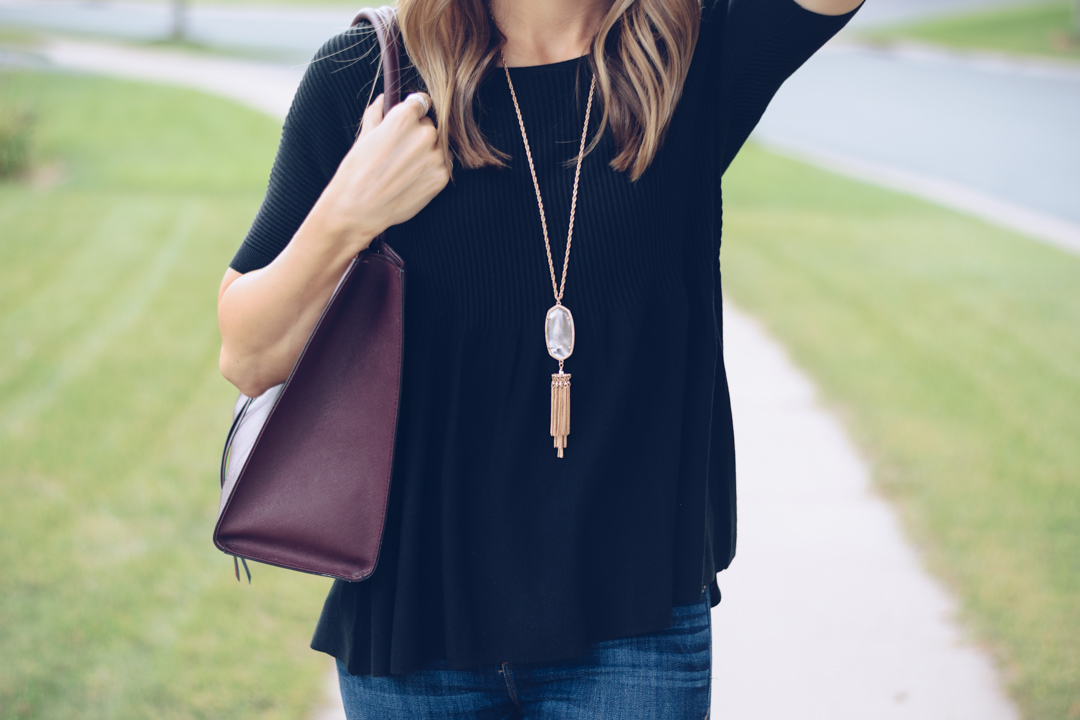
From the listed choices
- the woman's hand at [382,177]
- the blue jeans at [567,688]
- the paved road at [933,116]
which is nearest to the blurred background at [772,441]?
the paved road at [933,116]

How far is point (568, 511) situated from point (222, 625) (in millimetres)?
2350

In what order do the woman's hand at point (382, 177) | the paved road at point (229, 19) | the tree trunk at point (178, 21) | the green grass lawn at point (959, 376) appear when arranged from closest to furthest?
the woman's hand at point (382, 177) → the green grass lawn at point (959, 376) → the tree trunk at point (178, 21) → the paved road at point (229, 19)

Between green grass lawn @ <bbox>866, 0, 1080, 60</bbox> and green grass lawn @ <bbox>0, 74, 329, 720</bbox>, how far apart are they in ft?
60.9

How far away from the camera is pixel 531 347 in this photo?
1364 mm

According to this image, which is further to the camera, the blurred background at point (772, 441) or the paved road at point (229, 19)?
the paved road at point (229, 19)

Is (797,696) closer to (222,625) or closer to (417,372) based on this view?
(222,625)

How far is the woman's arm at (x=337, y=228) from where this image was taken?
1.28m

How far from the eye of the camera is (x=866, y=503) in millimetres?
4133

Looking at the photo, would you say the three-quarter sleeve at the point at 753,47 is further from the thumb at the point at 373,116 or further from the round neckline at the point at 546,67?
the thumb at the point at 373,116

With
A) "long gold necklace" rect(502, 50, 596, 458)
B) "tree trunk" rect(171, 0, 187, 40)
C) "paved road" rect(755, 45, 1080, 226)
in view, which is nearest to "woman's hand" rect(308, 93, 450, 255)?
"long gold necklace" rect(502, 50, 596, 458)

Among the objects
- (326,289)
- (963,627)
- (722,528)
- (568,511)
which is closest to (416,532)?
(568,511)

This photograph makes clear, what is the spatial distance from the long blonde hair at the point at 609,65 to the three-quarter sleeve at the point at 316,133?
0.08 meters

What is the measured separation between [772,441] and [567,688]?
11.5 feet

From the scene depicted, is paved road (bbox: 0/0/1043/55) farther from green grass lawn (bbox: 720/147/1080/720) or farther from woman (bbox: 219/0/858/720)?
woman (bbox: 219/0/858/720)
